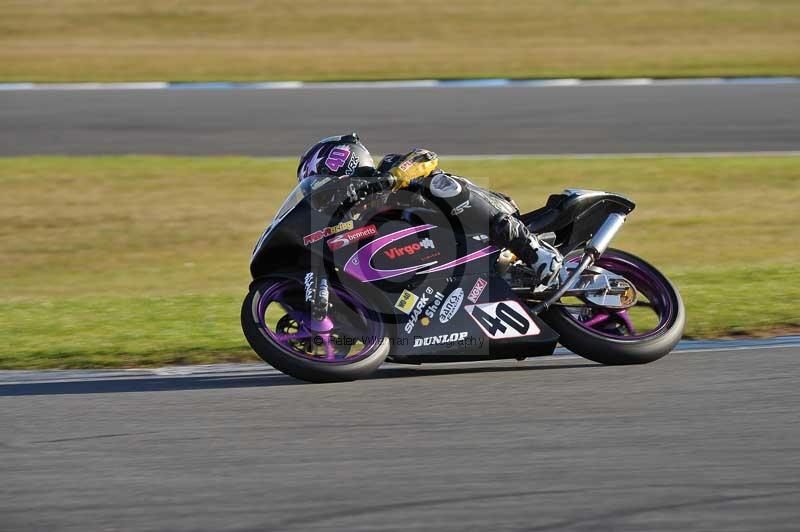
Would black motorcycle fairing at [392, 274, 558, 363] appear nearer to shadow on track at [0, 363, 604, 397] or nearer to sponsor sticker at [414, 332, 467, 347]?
sponsor sticker at [414, 332, 467, 347]

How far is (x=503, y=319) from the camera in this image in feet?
21.2

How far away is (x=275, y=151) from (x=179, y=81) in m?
6.44

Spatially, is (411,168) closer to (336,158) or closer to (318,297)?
(336,158)

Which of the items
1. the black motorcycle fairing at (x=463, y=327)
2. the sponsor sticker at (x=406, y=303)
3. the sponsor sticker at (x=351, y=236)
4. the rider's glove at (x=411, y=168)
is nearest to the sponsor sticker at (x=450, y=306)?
the black motorcycle fairing at (x=463, y=327)

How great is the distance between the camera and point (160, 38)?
27812mm

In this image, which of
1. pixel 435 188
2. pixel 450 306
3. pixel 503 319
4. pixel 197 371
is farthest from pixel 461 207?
pixel 197 371

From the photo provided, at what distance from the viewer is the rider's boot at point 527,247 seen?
6453 mm

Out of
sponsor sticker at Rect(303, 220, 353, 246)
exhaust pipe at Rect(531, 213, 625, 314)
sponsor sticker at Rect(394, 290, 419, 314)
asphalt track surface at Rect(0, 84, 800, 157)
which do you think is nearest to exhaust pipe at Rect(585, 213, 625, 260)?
exhaust pipe at Rect(531, 213, 625, 314)

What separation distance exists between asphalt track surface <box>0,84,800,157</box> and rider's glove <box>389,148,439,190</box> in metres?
9.66

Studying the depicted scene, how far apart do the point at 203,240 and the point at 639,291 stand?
6.22 meters

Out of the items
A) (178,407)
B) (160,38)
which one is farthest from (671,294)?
(160,38)

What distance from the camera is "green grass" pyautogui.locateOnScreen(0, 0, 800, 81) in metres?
23.3

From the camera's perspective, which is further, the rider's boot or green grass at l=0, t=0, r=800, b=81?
green grass at l=0, t=0, r=800, b=81

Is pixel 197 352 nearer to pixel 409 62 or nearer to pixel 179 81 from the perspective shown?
pixel 179 81
